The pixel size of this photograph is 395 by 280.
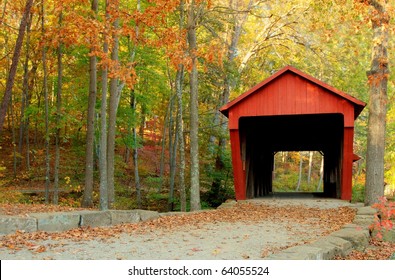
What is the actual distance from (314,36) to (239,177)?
9.08 metres

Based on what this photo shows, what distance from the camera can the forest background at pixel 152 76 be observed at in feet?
41.5

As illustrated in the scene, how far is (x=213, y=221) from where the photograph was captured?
10242mm

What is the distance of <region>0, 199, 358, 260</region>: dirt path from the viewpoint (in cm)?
616

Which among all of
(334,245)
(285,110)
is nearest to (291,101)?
(285,110)

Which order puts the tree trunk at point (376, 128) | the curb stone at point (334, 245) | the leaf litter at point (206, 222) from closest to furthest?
the curb stone at point (334, 245), the leaf litter at point (206, 222), the tree trunk at point (376, 128)

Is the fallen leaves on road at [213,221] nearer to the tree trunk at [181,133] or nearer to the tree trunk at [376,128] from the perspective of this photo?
the tree trunk at [376,128]

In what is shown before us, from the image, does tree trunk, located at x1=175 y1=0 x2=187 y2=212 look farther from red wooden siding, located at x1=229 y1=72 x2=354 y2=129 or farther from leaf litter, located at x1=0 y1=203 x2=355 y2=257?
leaf litter, located at x1=0 y1=203 x2=355 y2=257

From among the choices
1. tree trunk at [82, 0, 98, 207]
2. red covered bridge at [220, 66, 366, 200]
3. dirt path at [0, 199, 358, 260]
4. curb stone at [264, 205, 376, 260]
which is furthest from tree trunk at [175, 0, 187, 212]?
curb stone at [264, 205, 376, 260]

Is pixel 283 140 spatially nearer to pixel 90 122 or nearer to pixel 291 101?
pixel 291 101

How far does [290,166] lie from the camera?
42.5 meters

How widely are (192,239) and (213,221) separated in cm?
269

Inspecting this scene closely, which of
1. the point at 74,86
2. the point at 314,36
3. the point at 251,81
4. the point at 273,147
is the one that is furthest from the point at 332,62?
the point at 74,86

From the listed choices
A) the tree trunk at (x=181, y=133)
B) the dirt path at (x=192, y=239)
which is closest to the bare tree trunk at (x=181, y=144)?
the tree trunk at (x=181, y=133)
